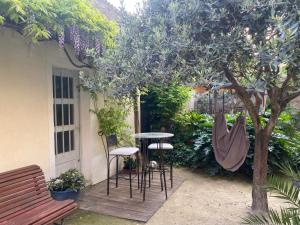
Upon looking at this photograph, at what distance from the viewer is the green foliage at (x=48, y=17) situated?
2721 mm

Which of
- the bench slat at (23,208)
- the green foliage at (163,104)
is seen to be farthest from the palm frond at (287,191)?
the green foliage at (163,104)

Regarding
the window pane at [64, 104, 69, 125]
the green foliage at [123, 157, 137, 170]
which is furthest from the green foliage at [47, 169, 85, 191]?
the green foliage at [123, 157, 137, 170]

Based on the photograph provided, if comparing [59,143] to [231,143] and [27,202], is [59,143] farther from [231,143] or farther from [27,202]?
[231,143]

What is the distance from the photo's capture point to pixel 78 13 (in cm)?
336

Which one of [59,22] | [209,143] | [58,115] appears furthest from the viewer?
[209,143]

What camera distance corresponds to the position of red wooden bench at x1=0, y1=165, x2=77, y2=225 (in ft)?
9.68

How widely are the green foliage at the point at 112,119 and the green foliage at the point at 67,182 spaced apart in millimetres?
1324

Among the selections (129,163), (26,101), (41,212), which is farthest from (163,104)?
(41,212)

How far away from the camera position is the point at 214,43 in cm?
280

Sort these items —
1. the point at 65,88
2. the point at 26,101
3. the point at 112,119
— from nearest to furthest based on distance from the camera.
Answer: the point at 26,101
the point at 65,88
the point at 112,119

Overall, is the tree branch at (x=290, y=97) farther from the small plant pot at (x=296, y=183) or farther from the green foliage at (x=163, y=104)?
the green foliage at (x=163, y=104)

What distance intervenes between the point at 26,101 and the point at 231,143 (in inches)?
121

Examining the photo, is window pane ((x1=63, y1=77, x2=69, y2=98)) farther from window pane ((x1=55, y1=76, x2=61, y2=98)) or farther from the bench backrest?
the bench backrest

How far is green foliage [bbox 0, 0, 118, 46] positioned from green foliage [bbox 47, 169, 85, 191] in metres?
2.07
